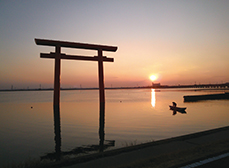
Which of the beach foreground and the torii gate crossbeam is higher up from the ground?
the torii gate crossbeam

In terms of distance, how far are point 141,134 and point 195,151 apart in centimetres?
476

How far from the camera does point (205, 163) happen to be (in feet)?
11.3

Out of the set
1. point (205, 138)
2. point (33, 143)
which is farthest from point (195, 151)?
point (33, 143)

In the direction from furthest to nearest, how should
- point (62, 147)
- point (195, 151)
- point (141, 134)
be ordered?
point (141, 134) → point (62, 147) → point (195, 151)

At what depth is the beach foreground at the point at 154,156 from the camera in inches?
137

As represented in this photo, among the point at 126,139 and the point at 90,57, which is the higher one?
the point at 90,57

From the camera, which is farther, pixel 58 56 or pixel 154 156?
pixel 58 56

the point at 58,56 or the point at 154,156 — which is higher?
the point at 58,56

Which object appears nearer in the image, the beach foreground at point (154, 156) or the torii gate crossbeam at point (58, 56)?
the beach foreground at point (154, 156)

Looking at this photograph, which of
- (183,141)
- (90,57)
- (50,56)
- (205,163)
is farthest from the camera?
(90,57)

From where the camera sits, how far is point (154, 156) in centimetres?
389

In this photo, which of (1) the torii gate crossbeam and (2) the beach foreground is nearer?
(2) the beach foreground

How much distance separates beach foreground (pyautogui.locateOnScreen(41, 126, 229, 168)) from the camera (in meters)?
3.48

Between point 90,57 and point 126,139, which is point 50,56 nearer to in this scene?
point 90,57
